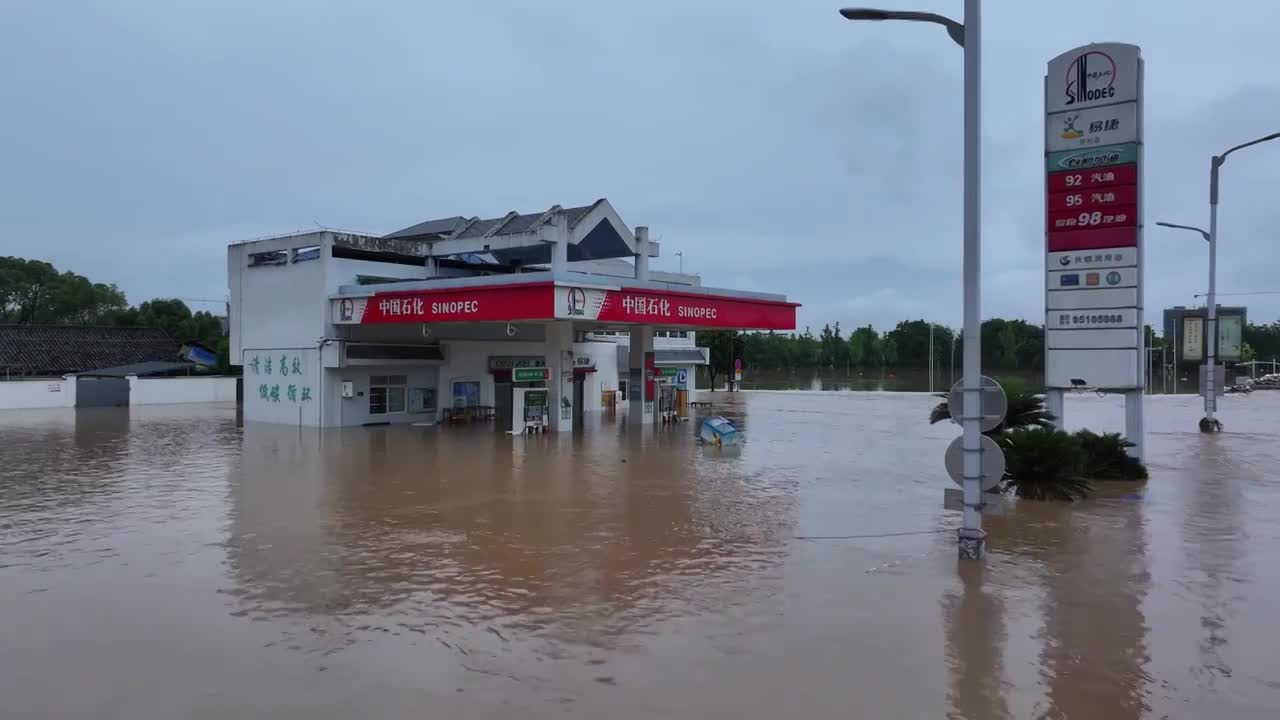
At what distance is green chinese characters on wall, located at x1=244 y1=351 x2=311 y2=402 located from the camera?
99.4 ft

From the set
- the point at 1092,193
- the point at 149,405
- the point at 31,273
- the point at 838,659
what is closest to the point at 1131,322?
the point at 1092,193

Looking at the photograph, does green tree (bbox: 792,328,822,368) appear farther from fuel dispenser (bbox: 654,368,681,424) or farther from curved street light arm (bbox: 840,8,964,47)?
curved street light arm (bbox: 840,8,964,47)

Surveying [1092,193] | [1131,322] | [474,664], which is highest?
[1092,193]

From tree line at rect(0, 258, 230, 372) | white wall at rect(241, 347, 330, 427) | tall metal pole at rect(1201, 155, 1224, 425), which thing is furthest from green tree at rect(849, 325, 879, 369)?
white wall at rect(241, 347, 330, 427)

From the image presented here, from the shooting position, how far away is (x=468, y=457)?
20.7 metres

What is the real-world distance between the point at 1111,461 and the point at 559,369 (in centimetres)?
1543

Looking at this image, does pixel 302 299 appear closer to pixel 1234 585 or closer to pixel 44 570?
pixel 44 570

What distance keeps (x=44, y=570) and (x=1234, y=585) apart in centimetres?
1306

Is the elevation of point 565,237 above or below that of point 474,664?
above

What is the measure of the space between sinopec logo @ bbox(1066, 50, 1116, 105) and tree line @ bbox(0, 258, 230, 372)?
2319 inches

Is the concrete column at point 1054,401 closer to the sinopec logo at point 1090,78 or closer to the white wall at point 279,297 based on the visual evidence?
the sinopec logo at point 1090,78

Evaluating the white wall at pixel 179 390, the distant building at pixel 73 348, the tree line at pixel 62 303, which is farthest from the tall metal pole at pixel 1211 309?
the tree line at pixel 62 303

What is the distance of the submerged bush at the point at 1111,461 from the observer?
1694cm

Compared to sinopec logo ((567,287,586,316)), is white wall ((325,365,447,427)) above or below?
below
